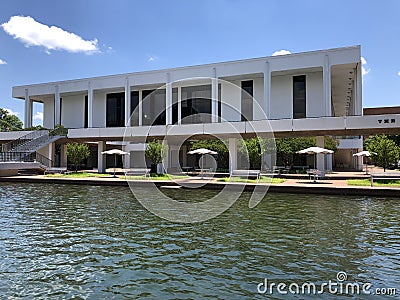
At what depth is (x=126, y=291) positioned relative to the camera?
462cm

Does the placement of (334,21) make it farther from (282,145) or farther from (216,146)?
(216,146)

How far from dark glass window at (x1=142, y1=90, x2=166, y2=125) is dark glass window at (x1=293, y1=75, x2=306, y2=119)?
11944 mm

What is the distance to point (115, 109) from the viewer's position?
35156 millimetres

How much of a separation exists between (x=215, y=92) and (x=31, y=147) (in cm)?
1499

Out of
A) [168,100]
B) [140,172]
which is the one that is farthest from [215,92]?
[140,172]

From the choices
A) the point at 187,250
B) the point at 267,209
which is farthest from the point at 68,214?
the point at 267,209

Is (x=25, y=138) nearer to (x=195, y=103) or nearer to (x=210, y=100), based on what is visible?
(x=195, y=103)

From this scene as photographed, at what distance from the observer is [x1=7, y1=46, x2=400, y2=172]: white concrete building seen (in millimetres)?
23359

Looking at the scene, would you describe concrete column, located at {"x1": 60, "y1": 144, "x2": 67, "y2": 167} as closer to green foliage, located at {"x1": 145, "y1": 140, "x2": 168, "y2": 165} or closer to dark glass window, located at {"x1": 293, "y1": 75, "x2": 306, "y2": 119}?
green foliage, located at {"x1": 145, "y1": 140, "x2": 168, "y2": 165}

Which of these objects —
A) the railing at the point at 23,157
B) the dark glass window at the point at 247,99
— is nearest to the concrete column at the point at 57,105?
the railing at the point at 23,157

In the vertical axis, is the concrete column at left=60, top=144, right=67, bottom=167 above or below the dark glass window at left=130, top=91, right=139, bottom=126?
below

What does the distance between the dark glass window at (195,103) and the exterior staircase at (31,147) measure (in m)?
10.4

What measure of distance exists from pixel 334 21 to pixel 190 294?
17.2 m

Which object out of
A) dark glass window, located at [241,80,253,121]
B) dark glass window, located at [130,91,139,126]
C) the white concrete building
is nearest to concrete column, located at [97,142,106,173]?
the white concrete building
